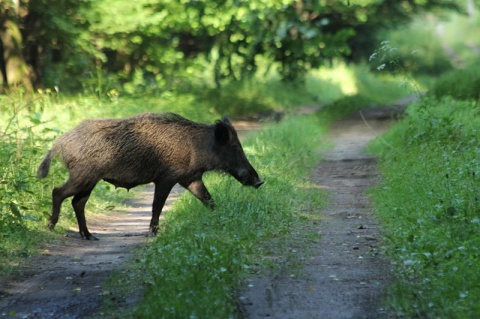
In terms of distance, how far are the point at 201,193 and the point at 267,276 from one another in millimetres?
2989

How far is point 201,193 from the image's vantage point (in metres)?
10.5

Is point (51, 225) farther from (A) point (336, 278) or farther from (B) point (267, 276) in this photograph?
(A) point (336, 278)

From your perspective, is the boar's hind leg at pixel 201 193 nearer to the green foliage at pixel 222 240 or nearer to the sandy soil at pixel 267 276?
the green foliage at pixel 222 240

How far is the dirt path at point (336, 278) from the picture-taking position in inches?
260

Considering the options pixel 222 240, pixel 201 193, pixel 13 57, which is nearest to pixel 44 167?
pixel 201 193

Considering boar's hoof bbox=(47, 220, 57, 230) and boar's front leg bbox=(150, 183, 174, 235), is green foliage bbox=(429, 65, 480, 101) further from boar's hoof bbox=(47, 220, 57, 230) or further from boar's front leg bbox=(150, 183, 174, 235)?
boar's hoof bbox=(47, 220, 57, 230)

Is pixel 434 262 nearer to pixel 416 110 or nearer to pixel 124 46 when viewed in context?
pixel 416 110

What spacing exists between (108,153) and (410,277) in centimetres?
402

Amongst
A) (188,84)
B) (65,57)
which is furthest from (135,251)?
(188,84)

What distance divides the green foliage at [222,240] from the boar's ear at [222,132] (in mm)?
620

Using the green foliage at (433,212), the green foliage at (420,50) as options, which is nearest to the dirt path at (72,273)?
the green foliage at (433,212)

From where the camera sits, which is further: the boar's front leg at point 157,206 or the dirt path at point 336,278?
the boar's front leg at point 157,206

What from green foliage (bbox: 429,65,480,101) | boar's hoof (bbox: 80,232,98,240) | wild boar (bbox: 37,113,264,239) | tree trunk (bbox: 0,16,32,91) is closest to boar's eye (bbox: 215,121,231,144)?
wild boar (bbox: 37,113,264,239)

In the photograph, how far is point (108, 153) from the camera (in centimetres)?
1000
